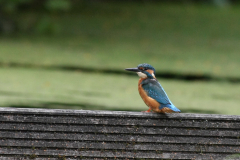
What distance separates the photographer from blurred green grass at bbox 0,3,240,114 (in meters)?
3.62

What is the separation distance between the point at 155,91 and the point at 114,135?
294mm

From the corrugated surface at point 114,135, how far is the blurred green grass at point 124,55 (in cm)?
152

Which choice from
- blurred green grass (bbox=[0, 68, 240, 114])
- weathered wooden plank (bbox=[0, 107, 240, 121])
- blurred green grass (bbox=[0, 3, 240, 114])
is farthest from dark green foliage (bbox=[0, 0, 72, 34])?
weathered wooden plank (bbox=[0, 107, 240, 121])

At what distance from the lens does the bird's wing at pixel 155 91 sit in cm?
181

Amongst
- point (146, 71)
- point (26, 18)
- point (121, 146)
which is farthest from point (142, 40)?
Result: point (121, 146)

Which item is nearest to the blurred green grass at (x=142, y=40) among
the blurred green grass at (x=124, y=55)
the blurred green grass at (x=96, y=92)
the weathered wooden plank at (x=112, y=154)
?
the blurred green grass at (x=124, y=55)

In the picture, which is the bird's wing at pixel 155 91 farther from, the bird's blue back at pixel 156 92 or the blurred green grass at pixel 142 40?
the blurred green grass at pixel 142 40

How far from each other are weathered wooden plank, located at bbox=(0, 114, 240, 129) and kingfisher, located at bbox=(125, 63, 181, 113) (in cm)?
7

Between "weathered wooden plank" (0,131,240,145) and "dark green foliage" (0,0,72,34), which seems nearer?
"weathered wooden plank" (0,131,240,145)

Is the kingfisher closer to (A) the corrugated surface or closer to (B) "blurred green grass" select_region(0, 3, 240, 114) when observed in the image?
(A) the corrugated surface

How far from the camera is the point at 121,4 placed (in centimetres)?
989

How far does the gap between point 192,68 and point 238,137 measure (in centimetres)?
365

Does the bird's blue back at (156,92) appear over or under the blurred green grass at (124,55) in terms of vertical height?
under

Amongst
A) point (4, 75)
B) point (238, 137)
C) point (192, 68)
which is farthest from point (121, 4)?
point (238, 137)
